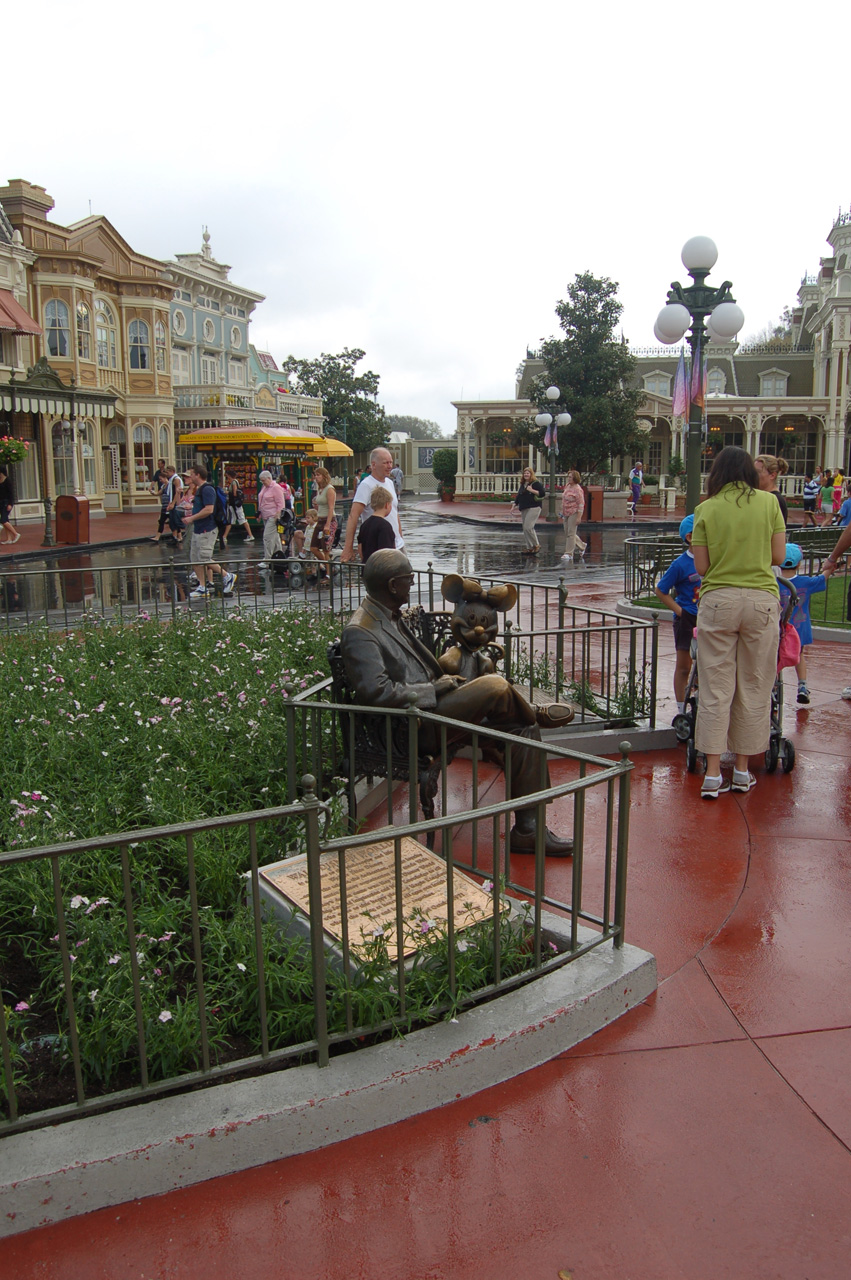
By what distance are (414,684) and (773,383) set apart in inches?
2321

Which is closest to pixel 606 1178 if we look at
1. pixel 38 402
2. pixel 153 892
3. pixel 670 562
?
pixel 153 892

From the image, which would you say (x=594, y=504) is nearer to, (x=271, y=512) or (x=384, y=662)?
(x=271, y=512)

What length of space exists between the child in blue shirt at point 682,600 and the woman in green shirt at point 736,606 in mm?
1014

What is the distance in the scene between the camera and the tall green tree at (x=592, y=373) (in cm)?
3941

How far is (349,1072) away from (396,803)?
97.8 inches

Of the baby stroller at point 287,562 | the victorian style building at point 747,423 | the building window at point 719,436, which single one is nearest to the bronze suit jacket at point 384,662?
the baby stroller at point 287,562

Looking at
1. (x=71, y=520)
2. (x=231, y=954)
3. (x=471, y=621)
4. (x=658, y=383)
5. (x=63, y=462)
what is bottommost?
(x=231, y=954)

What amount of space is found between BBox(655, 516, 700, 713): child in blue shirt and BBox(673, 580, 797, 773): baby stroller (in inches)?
23.9

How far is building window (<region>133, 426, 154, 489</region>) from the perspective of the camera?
38.1 metres

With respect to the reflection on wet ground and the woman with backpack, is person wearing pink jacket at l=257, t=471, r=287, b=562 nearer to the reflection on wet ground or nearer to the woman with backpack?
the reflection on wet ground

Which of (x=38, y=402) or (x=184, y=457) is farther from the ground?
(x=38, y=402)

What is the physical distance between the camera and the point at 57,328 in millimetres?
32781

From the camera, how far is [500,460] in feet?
171

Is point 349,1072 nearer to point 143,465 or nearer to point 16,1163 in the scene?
point 16,1163
